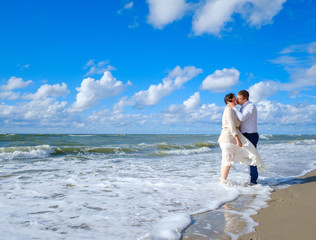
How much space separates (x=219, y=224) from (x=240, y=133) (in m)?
2.75

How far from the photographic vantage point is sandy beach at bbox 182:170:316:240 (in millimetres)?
2869

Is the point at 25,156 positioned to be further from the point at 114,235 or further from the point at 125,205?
the point at 114,235

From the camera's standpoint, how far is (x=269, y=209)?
→ 3938mm

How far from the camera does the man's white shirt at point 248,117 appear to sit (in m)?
5.47

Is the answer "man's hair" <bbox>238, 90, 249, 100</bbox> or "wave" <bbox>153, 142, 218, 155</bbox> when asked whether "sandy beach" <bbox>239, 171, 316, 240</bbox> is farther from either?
"wave" <bbox>153, 142, 218, 155</bbox>

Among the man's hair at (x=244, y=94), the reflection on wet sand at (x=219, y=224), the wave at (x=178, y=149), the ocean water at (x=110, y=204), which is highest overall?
the man's hair at (x=244, y=94)

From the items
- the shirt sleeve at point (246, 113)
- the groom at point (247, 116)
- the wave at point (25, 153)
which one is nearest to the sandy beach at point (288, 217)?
the groom at point (247, 116)

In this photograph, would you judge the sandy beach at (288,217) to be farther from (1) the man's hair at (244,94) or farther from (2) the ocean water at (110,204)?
(1) the man's hair at (244,94)

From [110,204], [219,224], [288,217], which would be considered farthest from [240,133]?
[110,204]

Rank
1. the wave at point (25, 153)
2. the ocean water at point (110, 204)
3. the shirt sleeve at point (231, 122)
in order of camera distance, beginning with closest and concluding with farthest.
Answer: the ocean water at point (110, 204)
the shirt sleeve at point (231, 122)
the wave at point (25, 153)

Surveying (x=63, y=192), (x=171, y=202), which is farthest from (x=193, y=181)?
(x=63, y=192)

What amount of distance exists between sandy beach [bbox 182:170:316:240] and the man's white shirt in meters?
1.47

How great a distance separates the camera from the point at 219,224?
10.7 feet

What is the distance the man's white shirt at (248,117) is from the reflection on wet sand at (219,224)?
6.61 ft
